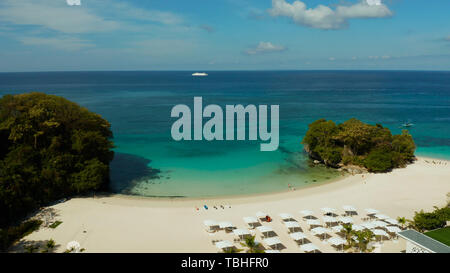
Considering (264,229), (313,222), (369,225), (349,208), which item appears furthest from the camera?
(349,208)

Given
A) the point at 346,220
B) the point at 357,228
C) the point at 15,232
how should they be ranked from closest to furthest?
1. the point at 15,232
2. the point at 357,228
3. the point at 346,220

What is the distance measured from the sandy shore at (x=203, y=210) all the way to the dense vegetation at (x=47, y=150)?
7.76 ft

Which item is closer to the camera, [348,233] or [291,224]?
[348,233]

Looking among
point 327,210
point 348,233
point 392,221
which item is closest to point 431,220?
point 392,221

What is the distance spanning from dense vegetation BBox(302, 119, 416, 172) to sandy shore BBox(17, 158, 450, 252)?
2.75m

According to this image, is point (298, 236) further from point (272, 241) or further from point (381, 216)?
point (381, 216)

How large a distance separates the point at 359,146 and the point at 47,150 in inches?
1692

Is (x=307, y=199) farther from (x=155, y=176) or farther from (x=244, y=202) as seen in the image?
(x=155, y=176)

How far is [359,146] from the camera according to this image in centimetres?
4769

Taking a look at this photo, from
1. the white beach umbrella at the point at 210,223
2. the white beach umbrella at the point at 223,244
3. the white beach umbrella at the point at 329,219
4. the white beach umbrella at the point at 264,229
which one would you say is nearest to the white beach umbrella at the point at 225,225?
the white beach umbrella at the point at 210,223

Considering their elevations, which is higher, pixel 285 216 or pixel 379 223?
pixel 379 223

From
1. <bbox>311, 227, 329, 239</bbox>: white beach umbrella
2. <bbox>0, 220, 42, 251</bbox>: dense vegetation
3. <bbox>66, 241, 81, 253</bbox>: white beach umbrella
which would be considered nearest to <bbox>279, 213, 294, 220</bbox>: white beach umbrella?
<bbox>311, 227, 329, 239</bbox>: white beach umbrella

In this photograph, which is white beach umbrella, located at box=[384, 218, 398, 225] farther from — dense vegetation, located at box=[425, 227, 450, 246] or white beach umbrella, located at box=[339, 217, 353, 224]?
dense vegetation, located at box=[425, 227, 450, 246]

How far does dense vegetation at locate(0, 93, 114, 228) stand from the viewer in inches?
1235
